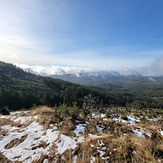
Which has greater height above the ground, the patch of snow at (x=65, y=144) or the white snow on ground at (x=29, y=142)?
the patch of snow at (x=65, y=144)

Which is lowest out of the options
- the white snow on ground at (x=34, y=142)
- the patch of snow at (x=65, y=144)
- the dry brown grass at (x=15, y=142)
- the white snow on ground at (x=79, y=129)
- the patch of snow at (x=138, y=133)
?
the dry brown grass at (x=15, y=142)

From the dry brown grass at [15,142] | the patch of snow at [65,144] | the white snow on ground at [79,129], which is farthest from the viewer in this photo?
the white snow on ground at [79,129]

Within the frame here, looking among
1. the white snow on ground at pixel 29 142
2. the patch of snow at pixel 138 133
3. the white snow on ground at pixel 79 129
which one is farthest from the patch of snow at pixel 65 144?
the patch of snow at pixel 138 133

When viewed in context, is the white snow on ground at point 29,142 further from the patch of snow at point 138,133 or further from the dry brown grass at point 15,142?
the patch of snow at point 138,133

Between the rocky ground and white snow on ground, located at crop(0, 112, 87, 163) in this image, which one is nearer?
the rocky ground

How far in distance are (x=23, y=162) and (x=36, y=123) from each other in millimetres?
4042

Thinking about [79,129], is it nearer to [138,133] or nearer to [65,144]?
[65,144]

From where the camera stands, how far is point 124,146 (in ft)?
20.3

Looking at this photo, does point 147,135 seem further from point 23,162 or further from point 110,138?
point 23,162

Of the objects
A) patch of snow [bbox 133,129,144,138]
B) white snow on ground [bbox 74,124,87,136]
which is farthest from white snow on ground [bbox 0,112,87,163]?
patch of snow [bbox 133,129,144,138]

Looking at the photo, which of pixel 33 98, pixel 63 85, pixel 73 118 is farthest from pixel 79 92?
pixel 73 118

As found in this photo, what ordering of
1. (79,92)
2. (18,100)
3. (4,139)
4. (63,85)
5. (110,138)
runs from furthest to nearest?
(63,85) < (79,92) < (18,100) < (4,139) < (110,138)

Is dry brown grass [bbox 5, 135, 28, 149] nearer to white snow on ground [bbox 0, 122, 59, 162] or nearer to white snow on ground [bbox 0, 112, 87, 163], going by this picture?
white snow on ground [bbox 0, 112, 87, 163]

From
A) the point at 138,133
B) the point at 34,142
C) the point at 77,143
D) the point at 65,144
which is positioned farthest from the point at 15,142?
the point at 138,133
